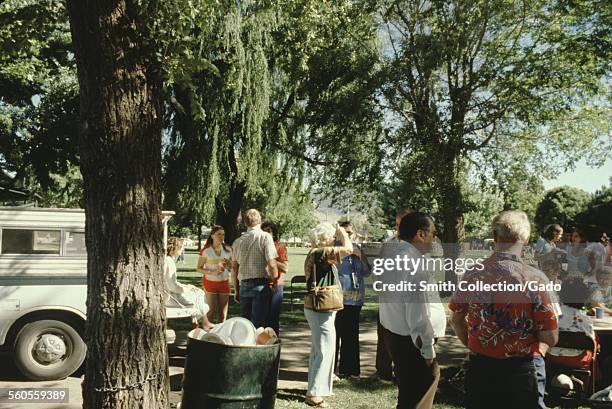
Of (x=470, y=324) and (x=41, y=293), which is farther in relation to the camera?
(x=41, y=293)

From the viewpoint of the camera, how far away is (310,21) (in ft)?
47.2

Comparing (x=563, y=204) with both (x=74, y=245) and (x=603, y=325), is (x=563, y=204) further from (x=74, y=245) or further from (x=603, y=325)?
(x=74, y=245)

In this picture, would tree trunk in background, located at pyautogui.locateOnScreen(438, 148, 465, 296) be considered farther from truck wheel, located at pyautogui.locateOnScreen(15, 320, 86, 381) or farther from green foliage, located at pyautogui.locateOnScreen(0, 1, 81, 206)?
green foliage, located at pyautogui.locateOnScreen(0, 1, 81, 206)

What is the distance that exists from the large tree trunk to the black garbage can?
31 cm

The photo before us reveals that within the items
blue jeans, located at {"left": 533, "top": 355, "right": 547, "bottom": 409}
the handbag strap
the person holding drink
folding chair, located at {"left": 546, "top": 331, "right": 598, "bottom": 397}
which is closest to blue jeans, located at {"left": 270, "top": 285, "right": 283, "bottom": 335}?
the handbag strap

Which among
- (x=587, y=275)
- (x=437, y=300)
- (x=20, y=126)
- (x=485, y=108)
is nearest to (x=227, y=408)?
(x=437, y=300)

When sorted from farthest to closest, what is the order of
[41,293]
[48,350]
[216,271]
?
1. [216,271]
2. [41,293]
3. [48,350]

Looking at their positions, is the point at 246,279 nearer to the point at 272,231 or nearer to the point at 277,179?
the point at 272,231

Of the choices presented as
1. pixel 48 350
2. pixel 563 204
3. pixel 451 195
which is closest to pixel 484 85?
pixel 451 195

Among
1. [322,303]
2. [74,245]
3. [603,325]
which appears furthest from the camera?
[74,245]

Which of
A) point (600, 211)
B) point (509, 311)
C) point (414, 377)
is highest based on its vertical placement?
point (600, 211)

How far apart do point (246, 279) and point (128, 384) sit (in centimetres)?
311

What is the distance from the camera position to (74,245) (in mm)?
7809

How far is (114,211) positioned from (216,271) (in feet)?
16.9
